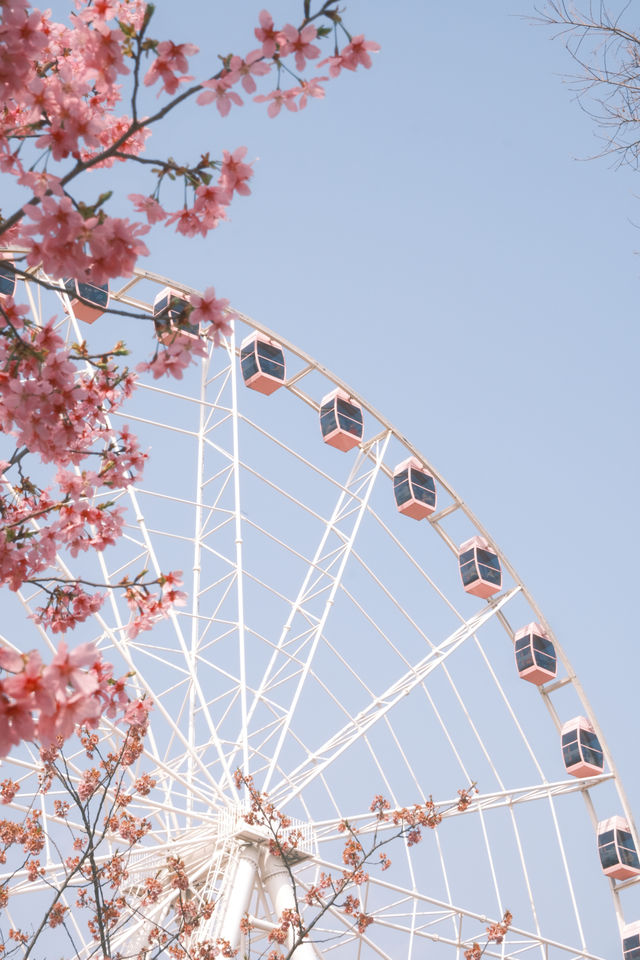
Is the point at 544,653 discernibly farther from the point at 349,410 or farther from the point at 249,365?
the point at 249,365

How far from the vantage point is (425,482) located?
2161 cm

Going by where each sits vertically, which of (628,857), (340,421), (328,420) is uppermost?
(328,420)

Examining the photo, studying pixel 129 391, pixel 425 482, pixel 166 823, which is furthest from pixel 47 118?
pixel 425 482

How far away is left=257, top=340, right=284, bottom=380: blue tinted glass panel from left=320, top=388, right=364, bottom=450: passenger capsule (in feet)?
4.49

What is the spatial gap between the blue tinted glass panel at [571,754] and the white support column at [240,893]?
1048 centimetres

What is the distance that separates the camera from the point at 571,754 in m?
23.2

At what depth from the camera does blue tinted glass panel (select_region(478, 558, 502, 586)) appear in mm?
22203

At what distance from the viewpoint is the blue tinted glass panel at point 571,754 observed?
75.8ft

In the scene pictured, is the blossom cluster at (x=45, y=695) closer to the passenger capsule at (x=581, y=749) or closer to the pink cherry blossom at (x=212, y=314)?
the pink cherry blossom at (x=212, y=314)

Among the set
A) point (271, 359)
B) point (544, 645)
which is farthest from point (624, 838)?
point (271, 359)

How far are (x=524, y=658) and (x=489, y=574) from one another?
2203 millimetres

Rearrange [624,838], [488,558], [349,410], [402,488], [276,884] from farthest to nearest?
[624,838], [488,558], [402,488], [349,410], [276,884]

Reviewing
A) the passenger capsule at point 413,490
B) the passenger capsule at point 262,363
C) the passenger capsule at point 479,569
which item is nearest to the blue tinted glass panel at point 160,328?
the passenger capsule at point 262,363

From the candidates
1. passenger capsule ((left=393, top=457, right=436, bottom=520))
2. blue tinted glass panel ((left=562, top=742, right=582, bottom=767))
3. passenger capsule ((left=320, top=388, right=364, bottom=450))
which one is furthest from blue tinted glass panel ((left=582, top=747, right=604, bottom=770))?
passenger capsule ((left=320, top=388, right=364, bottom=450))
